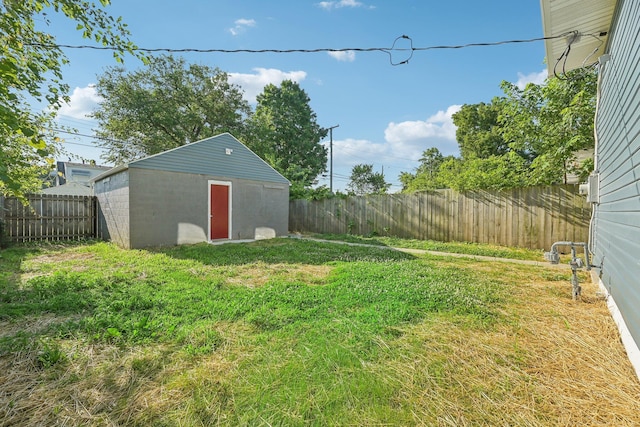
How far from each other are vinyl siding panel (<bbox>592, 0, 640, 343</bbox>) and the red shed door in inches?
340

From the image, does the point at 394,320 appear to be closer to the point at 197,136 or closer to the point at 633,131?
the point at 633,131

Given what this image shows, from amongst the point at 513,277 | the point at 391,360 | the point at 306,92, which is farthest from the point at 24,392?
the point at 306,92

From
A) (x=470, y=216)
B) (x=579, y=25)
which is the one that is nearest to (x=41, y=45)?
(x=579, y=25)

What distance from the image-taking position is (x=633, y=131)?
6.60 ft

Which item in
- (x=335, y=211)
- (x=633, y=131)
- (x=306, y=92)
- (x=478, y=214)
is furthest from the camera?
(x=306, y=92)

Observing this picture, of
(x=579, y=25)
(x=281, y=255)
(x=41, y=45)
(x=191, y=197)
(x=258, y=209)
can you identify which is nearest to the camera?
(x=41, y=45)

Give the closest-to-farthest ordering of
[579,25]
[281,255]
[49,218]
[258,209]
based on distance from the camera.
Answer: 1. [579,25]
2. [281,255]
3. [49,218]
4. [258,209]

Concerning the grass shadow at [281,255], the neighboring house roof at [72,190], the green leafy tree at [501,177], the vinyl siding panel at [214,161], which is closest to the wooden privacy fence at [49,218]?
the vinyl siding panel at [214,161]

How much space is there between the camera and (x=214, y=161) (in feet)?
28.2

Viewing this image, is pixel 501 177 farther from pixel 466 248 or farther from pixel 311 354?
pixel 311 354

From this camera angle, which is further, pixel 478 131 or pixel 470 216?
pixel 478 131

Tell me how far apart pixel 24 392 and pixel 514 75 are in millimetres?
10007

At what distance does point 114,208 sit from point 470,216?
33.7 ft

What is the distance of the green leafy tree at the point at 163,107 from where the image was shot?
15.3m
